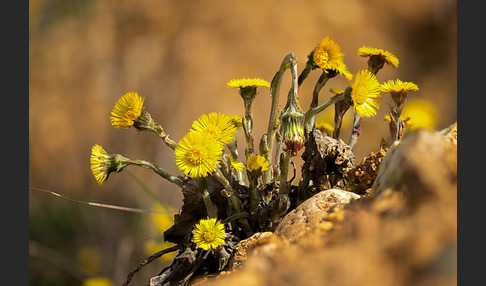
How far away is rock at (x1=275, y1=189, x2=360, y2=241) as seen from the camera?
36.9 inches

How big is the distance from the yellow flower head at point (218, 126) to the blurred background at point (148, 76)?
199 cm

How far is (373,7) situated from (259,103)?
4.76ft

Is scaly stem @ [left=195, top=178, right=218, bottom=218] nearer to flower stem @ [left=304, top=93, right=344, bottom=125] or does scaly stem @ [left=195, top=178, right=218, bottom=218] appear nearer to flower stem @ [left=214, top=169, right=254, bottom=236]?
flower stem @ [left=214, top=169, right=254, bottom=236]

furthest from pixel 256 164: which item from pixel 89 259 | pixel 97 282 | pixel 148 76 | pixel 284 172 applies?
pixel 148 76

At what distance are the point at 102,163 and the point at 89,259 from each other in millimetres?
2482

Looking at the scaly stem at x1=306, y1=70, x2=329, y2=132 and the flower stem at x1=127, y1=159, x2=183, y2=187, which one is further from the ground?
the scaly stem at x1=306, y1=70, x2=329, y2=132

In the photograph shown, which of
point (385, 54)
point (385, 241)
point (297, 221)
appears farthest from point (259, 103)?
point (385, 241)

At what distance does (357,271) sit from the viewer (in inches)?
22.2

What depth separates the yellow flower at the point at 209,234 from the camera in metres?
1.02

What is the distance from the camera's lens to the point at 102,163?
3.61 ft

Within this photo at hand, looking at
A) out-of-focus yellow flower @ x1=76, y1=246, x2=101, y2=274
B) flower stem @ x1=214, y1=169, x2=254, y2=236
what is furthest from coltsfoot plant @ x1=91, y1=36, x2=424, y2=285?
out-of-focus yellow flower @ x1=76, y1=246, x2=101, y2=274

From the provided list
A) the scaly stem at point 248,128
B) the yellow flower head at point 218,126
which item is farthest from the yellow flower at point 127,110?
the scaly stem at point 248,128

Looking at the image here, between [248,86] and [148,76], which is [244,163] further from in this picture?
[148,76]

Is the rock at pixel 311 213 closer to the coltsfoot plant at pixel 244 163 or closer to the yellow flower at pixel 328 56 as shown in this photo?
the coltsfoot plant at pixel 244 163
